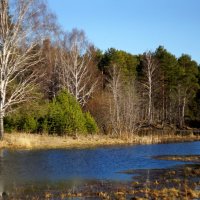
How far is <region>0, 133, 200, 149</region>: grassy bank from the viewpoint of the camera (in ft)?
110

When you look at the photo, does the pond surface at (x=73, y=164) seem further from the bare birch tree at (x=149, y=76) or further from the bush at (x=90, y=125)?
the bare birch tree at (x=149, y=76)

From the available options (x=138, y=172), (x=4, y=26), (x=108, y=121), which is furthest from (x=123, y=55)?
(x=138, y=172)

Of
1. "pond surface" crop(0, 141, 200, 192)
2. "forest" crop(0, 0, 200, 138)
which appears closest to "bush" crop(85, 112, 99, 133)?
"forest" crop(0, 0, 200, 138)

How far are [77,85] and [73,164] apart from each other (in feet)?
95.7

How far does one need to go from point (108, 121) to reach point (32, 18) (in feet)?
45.9

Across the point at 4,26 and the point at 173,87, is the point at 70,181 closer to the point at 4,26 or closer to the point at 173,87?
the point at 4,26

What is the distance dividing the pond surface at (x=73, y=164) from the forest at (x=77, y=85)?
22.8ft

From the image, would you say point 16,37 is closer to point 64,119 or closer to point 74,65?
point 64,119

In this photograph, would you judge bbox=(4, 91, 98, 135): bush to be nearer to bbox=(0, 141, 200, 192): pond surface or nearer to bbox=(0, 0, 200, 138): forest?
bbox=(0, 0, 200, 138): forest

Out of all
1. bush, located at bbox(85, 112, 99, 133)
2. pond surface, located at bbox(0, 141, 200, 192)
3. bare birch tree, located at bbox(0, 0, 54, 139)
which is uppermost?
bare birch tree, located at bbox(0, 0, 54, 139)

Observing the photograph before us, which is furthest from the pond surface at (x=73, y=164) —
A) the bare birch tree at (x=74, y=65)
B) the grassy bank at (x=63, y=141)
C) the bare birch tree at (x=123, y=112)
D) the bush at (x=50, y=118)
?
the bare birch tree at (x=74, y=65)

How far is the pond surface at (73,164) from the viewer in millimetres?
20141

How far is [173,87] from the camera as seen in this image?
72125 mm

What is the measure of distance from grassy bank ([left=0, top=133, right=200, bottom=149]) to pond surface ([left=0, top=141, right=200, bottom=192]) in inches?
98.9
